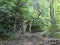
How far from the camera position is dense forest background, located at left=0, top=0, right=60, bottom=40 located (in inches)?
453

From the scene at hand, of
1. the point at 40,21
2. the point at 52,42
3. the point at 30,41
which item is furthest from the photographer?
the point at 40,21

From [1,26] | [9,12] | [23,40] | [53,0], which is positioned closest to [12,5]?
[9,12]

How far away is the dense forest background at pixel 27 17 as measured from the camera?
Answer: 11508mm

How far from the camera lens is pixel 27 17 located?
13047mm

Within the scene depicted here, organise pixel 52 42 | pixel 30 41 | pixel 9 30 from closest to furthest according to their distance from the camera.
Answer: pixel 52 42
pixel 30 41
pixel 9 30

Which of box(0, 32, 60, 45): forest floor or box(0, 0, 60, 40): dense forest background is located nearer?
box(0, 32, 60, 45): forest floor

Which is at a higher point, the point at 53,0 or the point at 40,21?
the point at 53,0

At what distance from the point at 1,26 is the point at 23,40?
187cm

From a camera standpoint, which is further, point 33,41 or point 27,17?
point 27,17

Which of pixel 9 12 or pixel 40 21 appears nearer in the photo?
pixel 9 12

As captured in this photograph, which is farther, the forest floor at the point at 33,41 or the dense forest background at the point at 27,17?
the dense forest background at the point at 27,17

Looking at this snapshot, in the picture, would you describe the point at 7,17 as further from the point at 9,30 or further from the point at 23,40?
the point at 23,40

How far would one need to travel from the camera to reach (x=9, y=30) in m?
12.1

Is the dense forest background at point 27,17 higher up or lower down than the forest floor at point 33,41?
higher up
